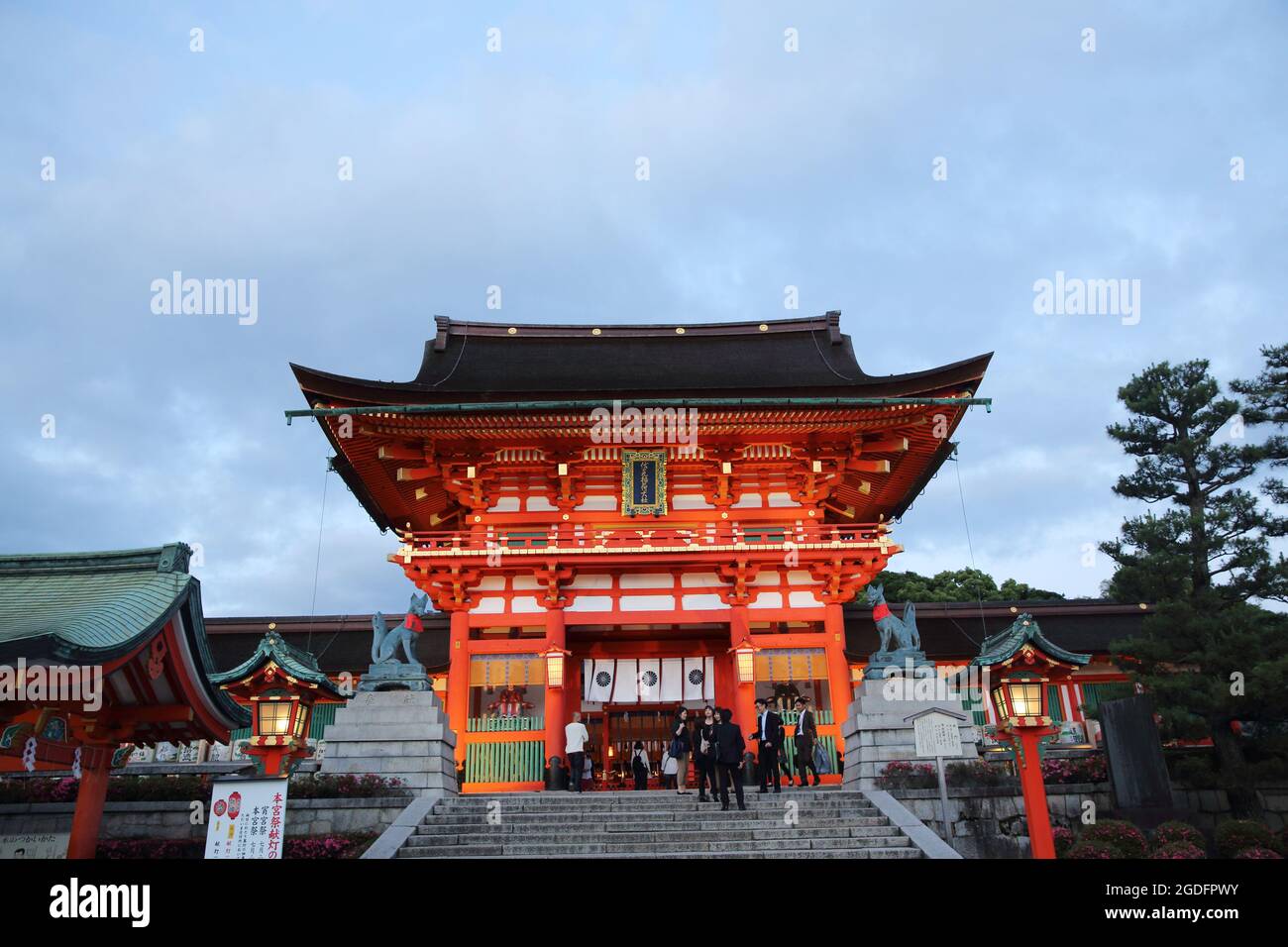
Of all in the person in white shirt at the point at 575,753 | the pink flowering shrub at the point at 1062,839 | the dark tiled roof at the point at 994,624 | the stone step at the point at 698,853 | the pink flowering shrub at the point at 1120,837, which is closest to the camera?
the stone step at the point at 698,853

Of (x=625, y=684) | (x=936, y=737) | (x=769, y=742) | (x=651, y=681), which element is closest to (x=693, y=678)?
(x=651, y=681)

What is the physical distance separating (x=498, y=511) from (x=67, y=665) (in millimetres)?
13789

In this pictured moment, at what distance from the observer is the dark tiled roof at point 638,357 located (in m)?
23.9

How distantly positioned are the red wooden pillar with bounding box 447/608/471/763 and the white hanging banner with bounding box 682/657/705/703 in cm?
548

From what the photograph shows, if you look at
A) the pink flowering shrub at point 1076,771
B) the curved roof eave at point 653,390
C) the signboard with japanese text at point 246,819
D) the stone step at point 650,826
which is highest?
the curved roof eave at point 653,390

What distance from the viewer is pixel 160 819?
1328 centimetres

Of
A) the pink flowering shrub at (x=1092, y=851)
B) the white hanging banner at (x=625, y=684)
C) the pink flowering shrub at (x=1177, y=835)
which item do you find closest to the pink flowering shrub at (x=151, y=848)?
the white hanging banner at (x=625, y=684)

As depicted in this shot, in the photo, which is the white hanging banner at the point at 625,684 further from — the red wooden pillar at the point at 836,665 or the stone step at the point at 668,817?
the stone step at the point at 668,817

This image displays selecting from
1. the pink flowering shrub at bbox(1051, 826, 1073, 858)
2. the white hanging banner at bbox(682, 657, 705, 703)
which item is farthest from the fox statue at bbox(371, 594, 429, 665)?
the pink flowering shrub at bbox(1051, 826, 1073, 858)

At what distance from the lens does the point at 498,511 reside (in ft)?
70.7

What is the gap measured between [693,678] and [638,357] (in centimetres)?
1062

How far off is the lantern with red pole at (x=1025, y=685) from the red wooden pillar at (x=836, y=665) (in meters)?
6.92
